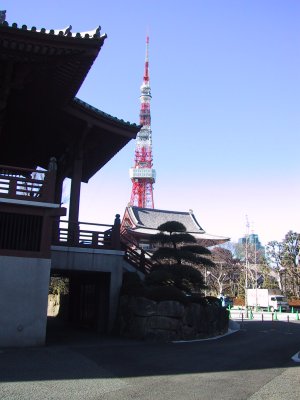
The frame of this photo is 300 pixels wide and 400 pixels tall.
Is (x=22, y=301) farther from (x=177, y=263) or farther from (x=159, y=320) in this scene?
(x=177, y=263)

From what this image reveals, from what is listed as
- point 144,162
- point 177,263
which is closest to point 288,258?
point 177,263

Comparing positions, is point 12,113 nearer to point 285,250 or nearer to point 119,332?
point 119,332

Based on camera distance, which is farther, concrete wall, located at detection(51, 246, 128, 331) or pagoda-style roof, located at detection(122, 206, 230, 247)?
pagoda-style roof, located at detection(122, 206, 230, 247)

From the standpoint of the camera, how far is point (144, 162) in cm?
8262

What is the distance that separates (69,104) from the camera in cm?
1414

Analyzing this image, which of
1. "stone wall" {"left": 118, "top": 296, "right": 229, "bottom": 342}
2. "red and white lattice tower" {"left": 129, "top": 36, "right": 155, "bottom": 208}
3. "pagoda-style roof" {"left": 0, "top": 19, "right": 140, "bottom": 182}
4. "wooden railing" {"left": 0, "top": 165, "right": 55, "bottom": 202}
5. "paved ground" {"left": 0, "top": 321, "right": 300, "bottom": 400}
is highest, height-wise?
"red and white lattice tower" {"left": 129, "top": 36, "right": 155, "bottom": 208}

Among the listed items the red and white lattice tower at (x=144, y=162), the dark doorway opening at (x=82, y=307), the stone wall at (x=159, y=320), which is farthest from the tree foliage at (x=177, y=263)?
the red and white lattice tower at (x=144, y=162)

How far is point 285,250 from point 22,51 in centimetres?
4131

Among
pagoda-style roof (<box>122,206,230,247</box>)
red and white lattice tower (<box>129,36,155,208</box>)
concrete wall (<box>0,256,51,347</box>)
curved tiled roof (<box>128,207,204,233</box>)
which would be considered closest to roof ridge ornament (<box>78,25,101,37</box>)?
concrete wall (<box>0,256,51,347</box>)

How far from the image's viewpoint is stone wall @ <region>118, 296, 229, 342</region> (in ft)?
45.4

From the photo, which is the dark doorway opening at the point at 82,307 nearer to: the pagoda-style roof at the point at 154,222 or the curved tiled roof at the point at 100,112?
the curved tiled roof at the point at 100,112

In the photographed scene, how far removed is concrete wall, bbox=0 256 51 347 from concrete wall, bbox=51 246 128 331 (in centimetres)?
278

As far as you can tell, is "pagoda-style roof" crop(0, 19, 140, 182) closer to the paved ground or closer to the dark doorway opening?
the dark doorway opening

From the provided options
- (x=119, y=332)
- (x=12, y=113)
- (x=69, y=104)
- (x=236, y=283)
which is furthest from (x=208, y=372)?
(x=236, y=283)
